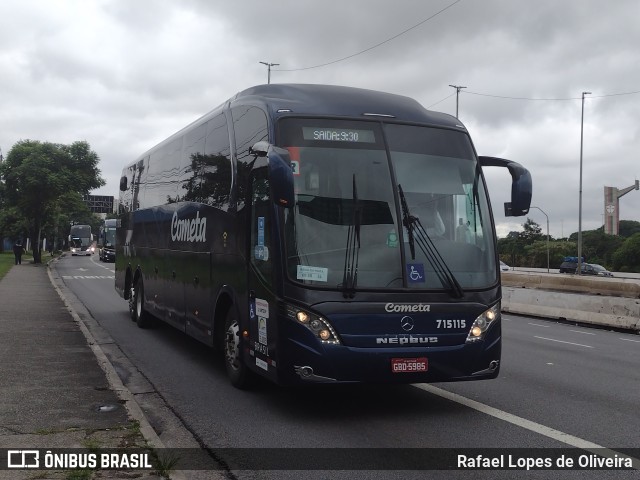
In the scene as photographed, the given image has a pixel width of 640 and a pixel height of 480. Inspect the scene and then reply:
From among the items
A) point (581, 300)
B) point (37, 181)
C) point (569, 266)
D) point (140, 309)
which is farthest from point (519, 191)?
point (569, 266)

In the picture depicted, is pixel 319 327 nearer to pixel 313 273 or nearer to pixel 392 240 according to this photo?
pixel 313 273

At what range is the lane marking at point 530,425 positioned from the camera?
20.1 ft

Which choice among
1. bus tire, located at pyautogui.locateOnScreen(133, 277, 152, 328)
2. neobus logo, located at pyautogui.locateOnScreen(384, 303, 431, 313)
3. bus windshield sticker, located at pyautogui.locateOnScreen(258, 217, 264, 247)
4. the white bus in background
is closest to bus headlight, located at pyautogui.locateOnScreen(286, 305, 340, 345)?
neobus logo, located at pyautogui.locateOnScreen(384, 303, 431, 313)

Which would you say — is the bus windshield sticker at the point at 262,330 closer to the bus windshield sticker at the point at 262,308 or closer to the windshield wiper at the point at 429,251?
the bus windshield sticker at the point at 262,308

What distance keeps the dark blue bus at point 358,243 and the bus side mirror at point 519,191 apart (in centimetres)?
1

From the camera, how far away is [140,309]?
50.0ft

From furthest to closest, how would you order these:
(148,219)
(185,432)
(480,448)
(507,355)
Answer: (148,219)
(507,355)
(185,432)
(480,448)

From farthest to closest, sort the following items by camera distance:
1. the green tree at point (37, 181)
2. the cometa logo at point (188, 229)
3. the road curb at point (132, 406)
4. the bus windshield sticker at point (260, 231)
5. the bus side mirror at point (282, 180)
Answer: the green tree at point (37, 181), the cometa logo at point (188, 229), the bus windshield sticker at point (260, 231), the bus side mirror at point (282, 180), the road curb at point (132, 406)

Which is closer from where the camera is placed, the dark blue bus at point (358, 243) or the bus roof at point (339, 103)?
the dark blue bus at point (358, 243)

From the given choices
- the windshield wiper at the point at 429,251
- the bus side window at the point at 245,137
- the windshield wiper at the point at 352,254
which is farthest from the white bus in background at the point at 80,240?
the windshield wiper at the point at 429,251

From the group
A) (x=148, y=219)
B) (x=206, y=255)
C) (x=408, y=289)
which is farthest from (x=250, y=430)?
(x=148, y=219)

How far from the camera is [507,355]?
12.1 meters

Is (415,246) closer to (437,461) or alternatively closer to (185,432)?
(437,461)

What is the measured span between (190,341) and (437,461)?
814 centimetres
